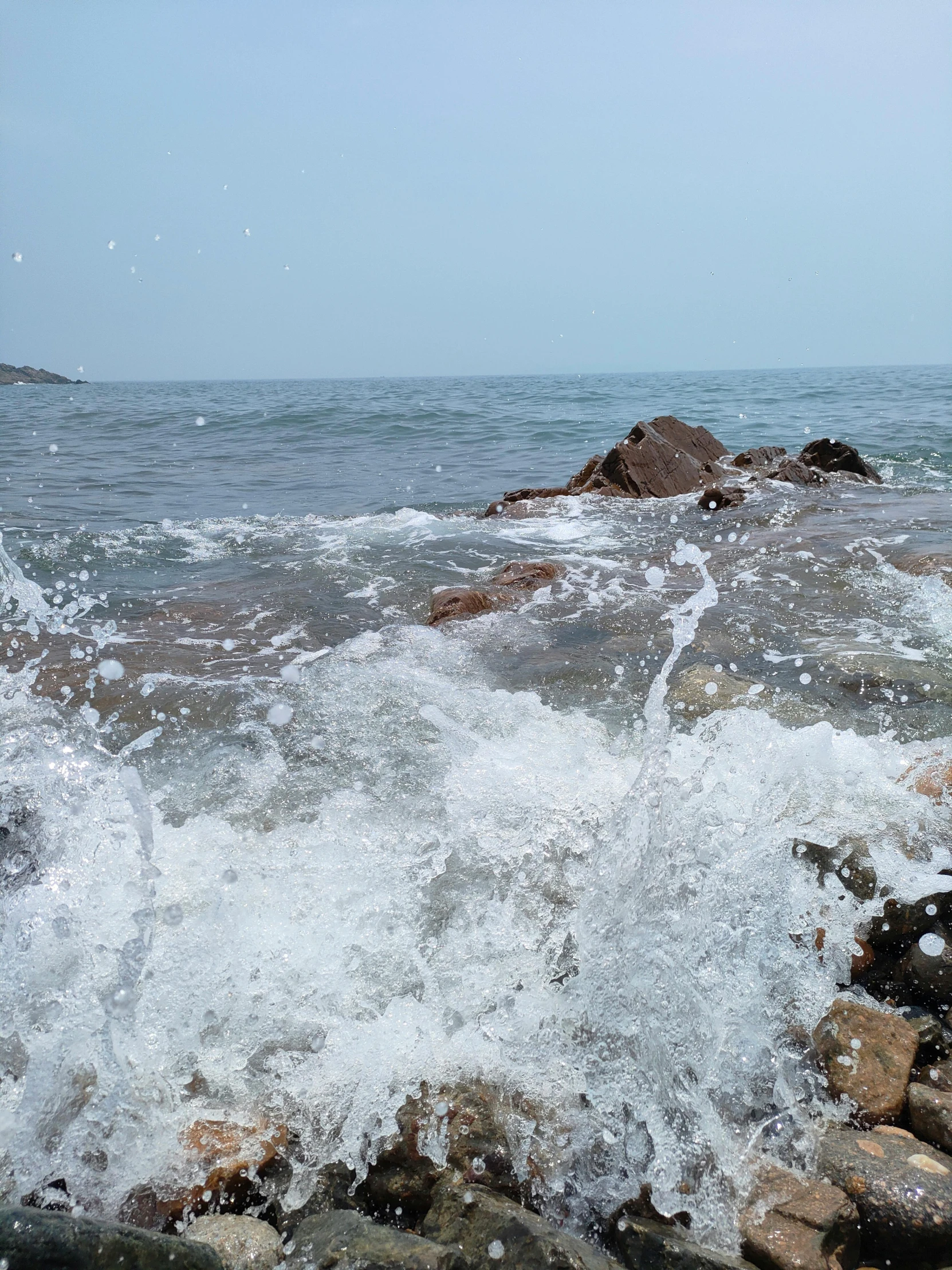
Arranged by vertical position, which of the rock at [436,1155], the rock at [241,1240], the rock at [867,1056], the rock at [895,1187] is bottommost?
the rock at [241,1240]

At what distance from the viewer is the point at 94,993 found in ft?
7.80

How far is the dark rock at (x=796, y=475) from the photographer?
36.7 feet

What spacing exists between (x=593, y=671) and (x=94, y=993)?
2.96 m

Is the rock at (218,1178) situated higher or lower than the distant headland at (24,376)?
lower

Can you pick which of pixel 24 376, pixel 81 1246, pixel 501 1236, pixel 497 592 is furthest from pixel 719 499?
pixel 24 376

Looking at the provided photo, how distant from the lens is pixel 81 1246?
147 centimetres

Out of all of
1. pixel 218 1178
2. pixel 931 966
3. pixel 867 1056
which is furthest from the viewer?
pixel 931 966

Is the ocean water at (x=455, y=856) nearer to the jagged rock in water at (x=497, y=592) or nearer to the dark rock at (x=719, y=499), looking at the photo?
the jagged rock in water at (x=497, y=592)

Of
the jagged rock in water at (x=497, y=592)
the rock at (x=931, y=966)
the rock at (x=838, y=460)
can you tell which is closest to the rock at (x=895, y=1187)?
the rock at (x=931, y=966)

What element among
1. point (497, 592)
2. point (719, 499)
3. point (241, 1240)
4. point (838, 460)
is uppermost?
point (838, 460)

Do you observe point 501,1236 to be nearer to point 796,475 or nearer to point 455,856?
point 455,856

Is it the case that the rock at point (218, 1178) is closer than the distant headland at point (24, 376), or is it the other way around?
the rock at point (218, 1178)

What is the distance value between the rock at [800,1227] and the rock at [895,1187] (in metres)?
0.04

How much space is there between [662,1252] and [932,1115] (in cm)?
77
